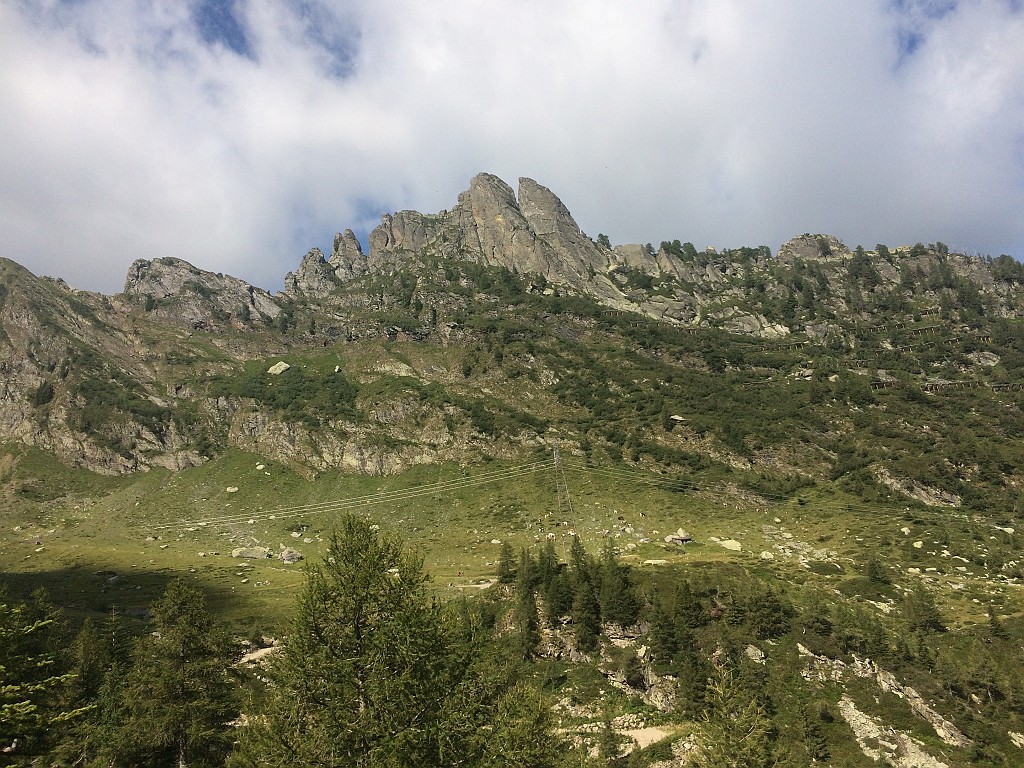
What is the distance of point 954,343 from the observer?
6909 inches

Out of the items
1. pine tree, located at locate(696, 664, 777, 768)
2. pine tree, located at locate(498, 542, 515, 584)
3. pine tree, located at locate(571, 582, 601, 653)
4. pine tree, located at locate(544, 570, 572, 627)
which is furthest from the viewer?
pine tree, located at locate(498, 542, 515, 584)

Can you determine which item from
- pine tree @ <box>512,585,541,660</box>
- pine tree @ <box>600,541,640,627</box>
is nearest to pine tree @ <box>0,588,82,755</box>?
pine tree @ <box>512,585,541,660</box>

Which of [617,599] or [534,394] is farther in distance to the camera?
[534,394]

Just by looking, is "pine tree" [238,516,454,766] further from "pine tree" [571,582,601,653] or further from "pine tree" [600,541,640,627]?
"pine tree" [600,541,640,627]

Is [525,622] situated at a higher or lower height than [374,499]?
lower

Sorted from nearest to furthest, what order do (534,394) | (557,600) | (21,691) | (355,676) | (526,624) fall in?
(21,691)
(355,676)
(526,624)
(557,600)
(534,394)

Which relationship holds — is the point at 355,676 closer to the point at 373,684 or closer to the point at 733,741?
the point at 373,684

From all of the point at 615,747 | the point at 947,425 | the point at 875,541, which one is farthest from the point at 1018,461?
the point at 615,747

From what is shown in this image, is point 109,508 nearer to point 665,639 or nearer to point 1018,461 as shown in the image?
point 665,639

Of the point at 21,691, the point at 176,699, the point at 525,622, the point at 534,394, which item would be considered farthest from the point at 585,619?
the point at 534,394

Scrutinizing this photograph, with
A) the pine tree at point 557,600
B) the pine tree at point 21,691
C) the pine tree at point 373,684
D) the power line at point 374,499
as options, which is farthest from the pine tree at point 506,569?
the power line at point 374,499

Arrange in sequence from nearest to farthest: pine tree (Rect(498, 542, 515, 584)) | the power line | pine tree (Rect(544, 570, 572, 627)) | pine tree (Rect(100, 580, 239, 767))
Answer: pine tree (Rect(100, 580, 239, 767)), pine tree (Rect(544, 570, 572, 627)), pine tree (Rect(498, 542, 515, 584)), the power line

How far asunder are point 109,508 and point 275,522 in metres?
44.8

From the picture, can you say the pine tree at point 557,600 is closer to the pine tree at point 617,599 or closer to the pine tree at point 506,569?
the pine tree at point 617,599
